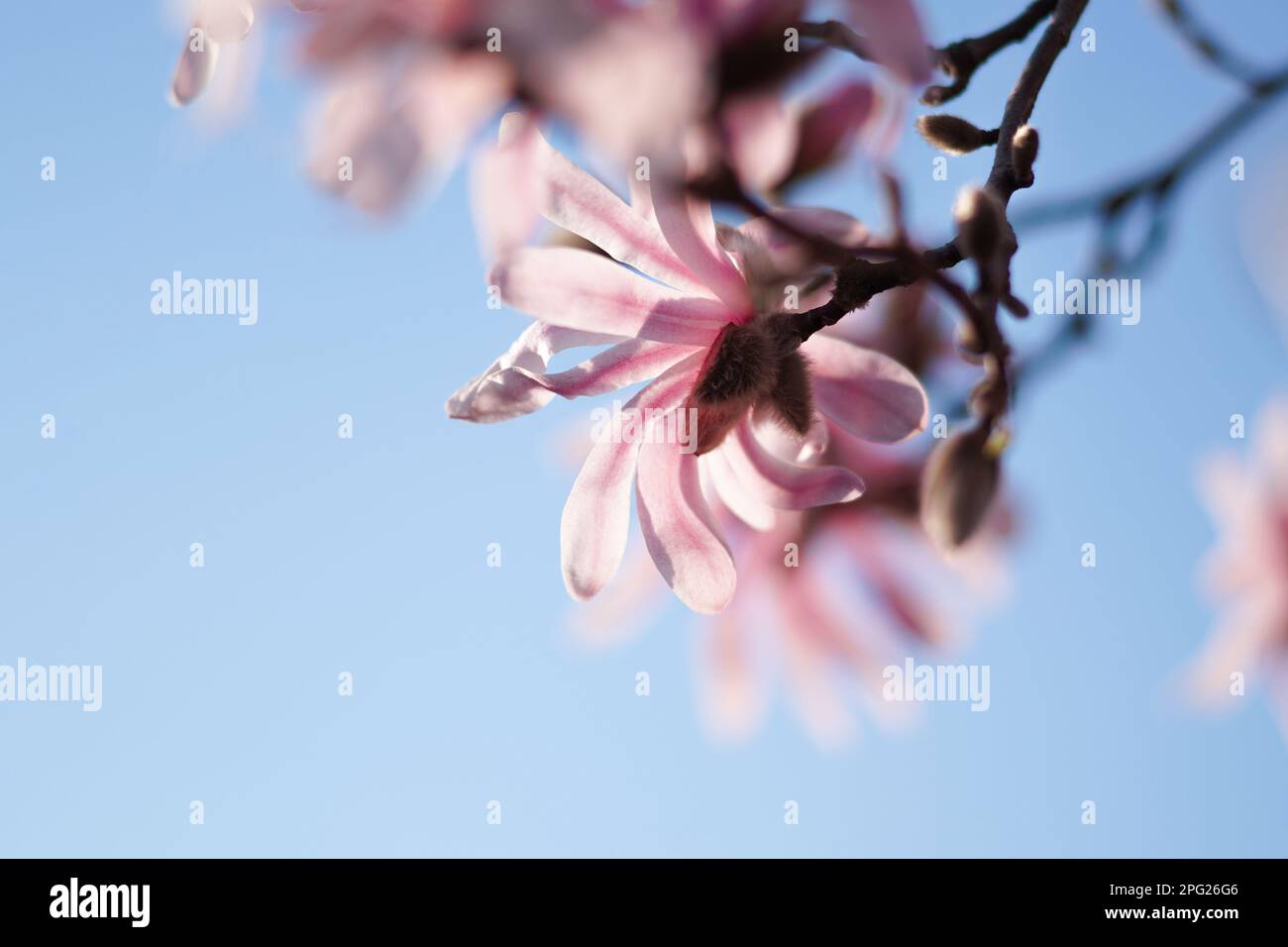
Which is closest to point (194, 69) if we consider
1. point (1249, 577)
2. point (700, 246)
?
point (700, 246)

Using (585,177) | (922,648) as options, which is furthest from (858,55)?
(922,648)

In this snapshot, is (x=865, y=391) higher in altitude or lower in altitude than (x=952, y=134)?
lower

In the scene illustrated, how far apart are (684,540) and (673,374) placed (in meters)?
0.12

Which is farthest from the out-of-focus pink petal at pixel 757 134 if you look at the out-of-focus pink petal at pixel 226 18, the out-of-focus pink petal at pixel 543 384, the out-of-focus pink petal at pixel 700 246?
the out-of-focus pink petal at pixel 226 18

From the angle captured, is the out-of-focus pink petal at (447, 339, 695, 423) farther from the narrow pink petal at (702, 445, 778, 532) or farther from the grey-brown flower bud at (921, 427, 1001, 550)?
the grey-brown flower bud at (921, 427, 1001, 550)

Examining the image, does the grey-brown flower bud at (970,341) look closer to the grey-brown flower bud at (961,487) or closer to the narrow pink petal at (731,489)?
the grey-brown flower bud at (961,487)

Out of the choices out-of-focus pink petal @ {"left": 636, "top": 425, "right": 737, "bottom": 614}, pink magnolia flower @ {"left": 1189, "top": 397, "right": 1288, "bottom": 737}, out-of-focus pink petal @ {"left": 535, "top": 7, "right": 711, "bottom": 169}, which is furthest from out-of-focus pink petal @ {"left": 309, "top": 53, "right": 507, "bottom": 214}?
pink magnolia flower @ {"left": 1189, "top": 397, "right": 1288, "bottom": 737}

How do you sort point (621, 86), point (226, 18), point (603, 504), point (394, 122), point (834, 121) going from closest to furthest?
point (621, 86), point (394, 122), point (226, 18), point (603, 504), point (834, 121)

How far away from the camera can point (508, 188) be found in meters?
0.80

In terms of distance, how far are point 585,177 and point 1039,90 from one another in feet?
1.06

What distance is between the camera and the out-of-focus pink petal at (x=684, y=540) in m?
0.80

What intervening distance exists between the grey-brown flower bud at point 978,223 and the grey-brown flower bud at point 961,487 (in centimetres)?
18

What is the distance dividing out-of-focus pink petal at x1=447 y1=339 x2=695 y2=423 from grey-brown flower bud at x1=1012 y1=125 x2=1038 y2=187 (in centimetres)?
27

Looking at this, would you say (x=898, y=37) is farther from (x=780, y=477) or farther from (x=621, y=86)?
(x=780, y=477)
